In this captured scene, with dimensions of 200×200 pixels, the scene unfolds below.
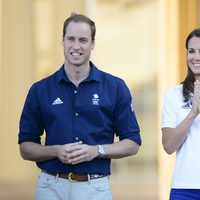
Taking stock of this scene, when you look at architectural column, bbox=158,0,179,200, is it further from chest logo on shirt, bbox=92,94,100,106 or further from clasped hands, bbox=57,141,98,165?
clasped hands, bbox=57,141,98,165

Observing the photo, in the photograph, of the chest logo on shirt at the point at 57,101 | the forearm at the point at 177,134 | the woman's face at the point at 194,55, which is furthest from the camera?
the chest logo on shirt at the point at 57,101

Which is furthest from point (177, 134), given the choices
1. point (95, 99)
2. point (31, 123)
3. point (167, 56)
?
point (167, 56)

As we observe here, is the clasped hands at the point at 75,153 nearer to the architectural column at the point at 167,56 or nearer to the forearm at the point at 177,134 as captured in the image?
the forearm at the point at 177,134

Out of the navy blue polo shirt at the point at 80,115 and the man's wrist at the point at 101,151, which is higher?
the navy blue polo shirt at the point at 80,115

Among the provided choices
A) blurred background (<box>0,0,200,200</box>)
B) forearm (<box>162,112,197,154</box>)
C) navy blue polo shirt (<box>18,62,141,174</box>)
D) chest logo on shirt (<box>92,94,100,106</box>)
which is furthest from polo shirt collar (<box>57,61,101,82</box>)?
blurred background (<box>0,0,200,200</box>)

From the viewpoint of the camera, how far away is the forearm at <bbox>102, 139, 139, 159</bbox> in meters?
3.85

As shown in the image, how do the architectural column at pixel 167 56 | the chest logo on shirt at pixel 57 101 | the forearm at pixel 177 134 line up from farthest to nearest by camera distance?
the architectural column at pixel 167 56 < the chest logo on shirt at pixel 57 101 < the forearm at pixel 177 134

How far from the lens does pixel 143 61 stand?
728 cm

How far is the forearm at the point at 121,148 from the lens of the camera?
3846mm

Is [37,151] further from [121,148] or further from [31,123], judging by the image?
[121,148]

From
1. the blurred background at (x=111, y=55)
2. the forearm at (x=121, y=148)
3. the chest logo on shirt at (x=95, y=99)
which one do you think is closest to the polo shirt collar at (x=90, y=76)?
the chest logo on shirt at (x=95, y=99)

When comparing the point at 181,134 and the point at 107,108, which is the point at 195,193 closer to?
the point at 181,134

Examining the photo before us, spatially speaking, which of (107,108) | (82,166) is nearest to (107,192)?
(82,166)

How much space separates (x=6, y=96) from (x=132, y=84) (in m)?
1.40
